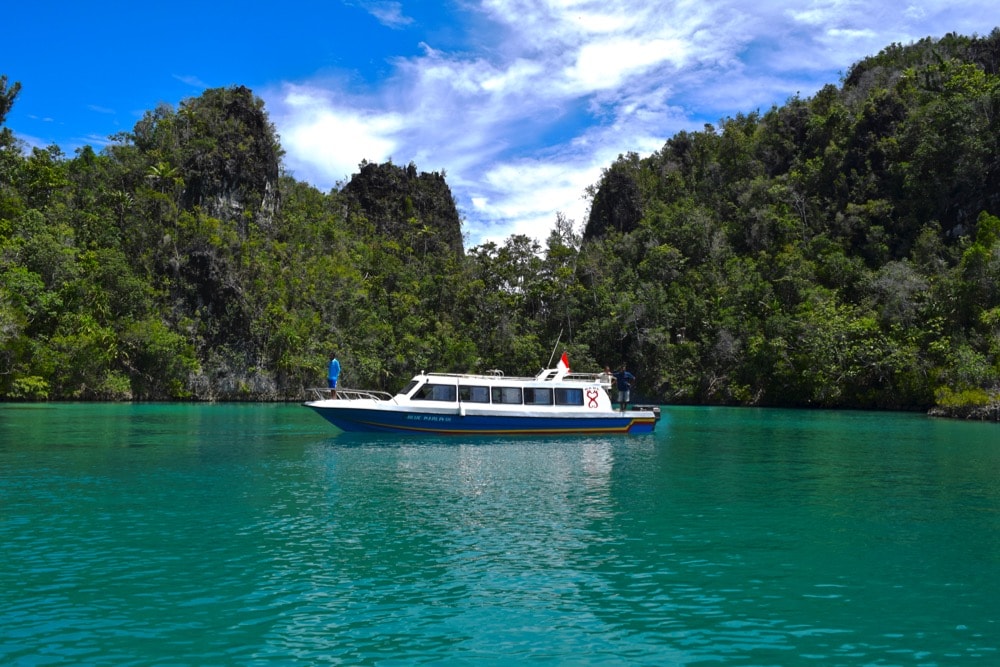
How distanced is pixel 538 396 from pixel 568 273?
5107 cm

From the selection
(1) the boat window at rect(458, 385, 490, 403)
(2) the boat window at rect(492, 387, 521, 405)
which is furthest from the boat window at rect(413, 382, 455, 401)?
(2) the boat window at rect(492, 387, 521, 405)

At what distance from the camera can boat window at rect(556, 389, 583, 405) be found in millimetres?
32469

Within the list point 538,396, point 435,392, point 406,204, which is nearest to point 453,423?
point 435,392

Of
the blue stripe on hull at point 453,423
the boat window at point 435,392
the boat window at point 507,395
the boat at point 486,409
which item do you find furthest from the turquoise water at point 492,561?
the boat window at point 507,395

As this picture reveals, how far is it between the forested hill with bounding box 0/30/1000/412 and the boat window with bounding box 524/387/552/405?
2977cm

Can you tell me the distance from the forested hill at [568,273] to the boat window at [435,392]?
34.3 m

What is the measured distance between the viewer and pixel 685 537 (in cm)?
1315

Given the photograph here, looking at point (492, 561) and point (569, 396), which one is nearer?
point (492, 561)

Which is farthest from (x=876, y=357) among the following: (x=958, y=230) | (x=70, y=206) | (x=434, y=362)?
(x=70, y=206)

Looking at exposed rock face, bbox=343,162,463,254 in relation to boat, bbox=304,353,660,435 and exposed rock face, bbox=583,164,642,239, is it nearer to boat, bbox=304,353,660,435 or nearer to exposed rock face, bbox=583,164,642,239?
exposed rock face, bbox=583,164,642,239

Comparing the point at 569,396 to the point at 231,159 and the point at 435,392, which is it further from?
the point at 231,159

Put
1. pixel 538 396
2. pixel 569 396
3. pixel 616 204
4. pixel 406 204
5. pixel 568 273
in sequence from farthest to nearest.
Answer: pixel 406 204, pixel 616 204, pixel 568 273, pixel 569 396, pixel 538 396

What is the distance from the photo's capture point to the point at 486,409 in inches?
1216

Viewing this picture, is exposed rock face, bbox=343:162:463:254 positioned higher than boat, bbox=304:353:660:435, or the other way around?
exposed rock face, bbox=343:162:463:254
